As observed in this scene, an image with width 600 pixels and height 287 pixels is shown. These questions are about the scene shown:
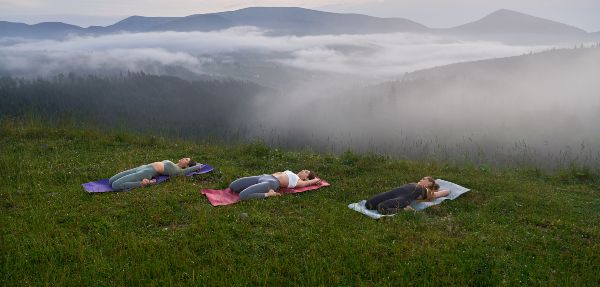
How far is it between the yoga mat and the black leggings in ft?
6.51

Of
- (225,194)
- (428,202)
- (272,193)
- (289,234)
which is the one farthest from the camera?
(225,194)

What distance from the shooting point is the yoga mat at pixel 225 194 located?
33.9 feet

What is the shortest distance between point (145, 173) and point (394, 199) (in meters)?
6.36

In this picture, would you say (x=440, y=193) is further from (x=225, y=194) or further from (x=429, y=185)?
(x=225, y=194)

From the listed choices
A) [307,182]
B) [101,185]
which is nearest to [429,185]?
[307,182]

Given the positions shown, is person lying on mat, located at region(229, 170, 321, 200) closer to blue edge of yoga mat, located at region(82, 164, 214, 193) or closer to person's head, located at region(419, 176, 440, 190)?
blue edge of yoga mat, located at region(82, 164, 214, 193)

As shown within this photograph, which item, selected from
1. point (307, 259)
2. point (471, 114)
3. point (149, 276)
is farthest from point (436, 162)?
point (471, 114)

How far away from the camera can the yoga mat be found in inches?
407

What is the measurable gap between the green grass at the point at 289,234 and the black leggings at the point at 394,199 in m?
0.52

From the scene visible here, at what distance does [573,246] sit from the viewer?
25.6 ft

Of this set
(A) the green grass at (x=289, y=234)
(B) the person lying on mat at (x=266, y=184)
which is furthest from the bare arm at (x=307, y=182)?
(A) the green grass at (x=289, y=234)

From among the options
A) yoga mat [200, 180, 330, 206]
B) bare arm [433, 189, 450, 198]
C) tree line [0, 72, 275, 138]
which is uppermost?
bare arm [433, 189, 450, 198]

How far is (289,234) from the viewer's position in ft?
26.7

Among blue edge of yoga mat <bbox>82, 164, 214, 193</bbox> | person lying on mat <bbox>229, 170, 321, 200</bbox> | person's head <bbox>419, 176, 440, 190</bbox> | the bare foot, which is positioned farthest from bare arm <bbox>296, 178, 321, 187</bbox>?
blue edge of yoga mat <bbox>82, 164, 214, 193</bbox>
